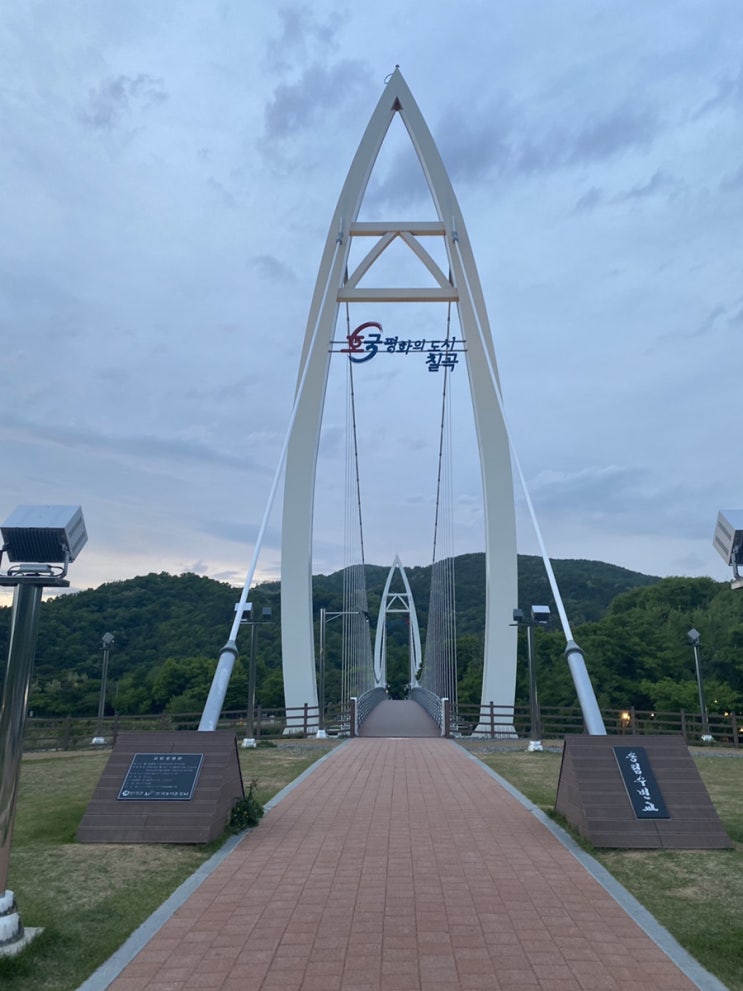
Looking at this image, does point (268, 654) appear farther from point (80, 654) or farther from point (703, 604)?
point (703, 604)

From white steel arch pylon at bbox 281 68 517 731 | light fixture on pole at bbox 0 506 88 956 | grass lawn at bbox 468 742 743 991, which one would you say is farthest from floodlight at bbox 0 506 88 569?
white steel arch pylon at bbox 281 68 517 731

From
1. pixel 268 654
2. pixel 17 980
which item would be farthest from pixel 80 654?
pixel 17 980

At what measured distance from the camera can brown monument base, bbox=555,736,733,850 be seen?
258 inches

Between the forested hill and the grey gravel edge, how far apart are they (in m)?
21.7

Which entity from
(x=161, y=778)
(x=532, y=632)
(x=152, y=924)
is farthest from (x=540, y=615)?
(x=152, y=924)

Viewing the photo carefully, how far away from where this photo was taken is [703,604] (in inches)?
2039

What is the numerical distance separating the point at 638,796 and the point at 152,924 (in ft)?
14.6

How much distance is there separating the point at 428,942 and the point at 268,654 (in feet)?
161

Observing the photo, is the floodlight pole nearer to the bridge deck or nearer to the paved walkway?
the paved walkway

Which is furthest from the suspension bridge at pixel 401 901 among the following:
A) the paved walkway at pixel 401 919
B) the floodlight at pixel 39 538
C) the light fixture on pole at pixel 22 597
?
the floodlight at pixel 39 538

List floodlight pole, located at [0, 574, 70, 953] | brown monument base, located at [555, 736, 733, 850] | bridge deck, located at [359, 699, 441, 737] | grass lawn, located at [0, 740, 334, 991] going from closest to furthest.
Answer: grass lawn, located at [0, 740, 334, 991]
floodlight pole, located at [0, 574, 70, 953]
brown monument base, located at [555, 736, 733, 850]
bridge deck, located at [359, 699, 441, 737]

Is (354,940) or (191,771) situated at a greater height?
(191,771)

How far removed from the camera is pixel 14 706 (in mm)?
4328

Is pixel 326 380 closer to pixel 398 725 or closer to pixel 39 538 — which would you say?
pixel 398 725
